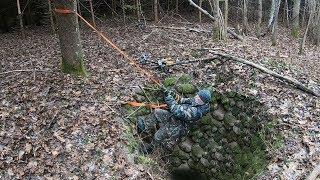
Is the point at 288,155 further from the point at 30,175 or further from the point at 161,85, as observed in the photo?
the point at 30,175

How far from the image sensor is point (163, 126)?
879cm

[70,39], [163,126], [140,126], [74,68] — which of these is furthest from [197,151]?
[70,39]

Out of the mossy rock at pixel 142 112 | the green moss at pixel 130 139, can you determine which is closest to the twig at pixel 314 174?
the green moss at pixel 130 139

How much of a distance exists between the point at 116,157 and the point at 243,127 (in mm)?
3635

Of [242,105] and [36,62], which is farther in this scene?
[36,62]

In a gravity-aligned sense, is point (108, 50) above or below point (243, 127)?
above

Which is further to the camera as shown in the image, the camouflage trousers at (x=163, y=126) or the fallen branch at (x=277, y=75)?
the fallen branch at (x=277, y=75)

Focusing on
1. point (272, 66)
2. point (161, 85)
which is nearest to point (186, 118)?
point (161, 85)

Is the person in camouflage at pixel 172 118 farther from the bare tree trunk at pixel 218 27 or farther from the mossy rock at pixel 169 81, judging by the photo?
the bare tree trunk at pixel 218 27

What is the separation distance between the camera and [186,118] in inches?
329

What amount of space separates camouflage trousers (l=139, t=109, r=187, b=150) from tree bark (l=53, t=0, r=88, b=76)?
2.18 meters

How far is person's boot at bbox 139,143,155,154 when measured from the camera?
7.90m

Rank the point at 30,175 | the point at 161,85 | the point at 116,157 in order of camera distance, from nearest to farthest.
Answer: the point at 30,175
the point at 116,157
the point at 161,85

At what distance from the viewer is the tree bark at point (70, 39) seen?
333 inches
